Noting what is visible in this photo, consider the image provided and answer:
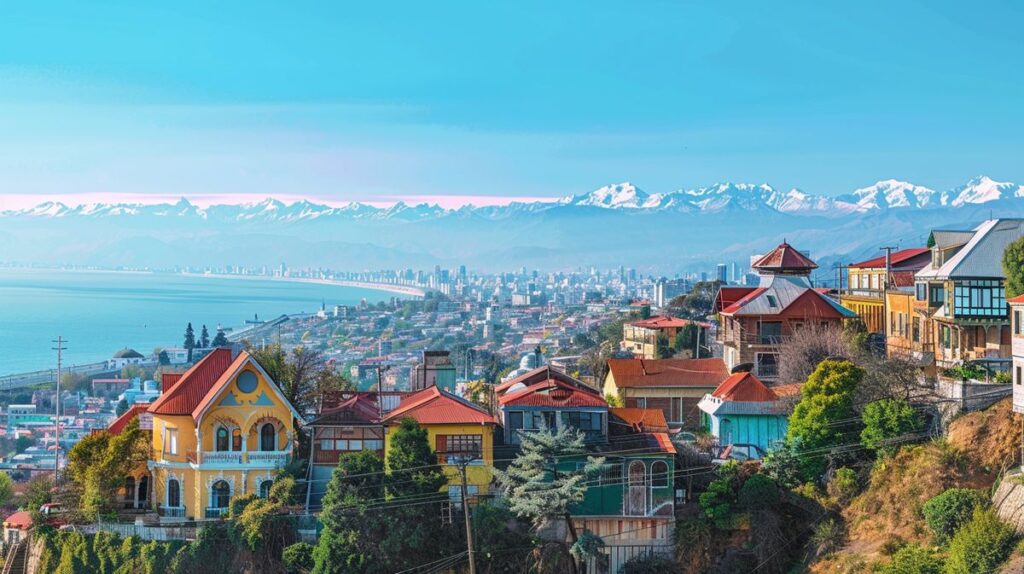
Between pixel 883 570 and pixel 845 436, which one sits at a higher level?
pixel 845 436

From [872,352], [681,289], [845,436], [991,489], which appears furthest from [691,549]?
[681,289]

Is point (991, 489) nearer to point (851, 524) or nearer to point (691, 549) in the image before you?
point (851, 524)

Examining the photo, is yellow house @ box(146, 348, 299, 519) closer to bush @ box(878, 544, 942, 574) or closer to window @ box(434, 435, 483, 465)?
window @ box(434, 435, 483, 465)

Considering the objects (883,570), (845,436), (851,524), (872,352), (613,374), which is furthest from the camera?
(613,374)

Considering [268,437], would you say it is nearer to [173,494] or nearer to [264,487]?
[264,487]

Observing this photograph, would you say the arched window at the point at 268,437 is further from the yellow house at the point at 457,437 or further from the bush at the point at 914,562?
the bush at the point at 914,562

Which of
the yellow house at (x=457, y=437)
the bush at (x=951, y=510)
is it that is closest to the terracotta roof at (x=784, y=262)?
the yellow house at (x=457, y=437)

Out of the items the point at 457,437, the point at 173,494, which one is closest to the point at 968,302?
the point at 457,437
